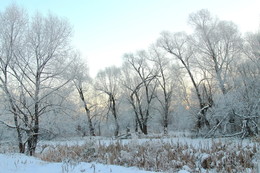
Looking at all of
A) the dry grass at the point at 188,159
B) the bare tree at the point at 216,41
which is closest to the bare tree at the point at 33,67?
the dry grass at the point at 188,159

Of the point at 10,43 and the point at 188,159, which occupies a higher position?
the point at 10,43


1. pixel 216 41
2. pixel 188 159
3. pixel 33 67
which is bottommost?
pixel 188 159

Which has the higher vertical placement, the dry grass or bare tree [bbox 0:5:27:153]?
bare tree [bbox 0:5:27:153]

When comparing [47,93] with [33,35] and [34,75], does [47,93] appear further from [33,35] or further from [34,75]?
[33,35]

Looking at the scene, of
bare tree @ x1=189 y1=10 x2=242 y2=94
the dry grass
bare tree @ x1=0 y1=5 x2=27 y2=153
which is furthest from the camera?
bare tree @ x1=189 y1=10 x2=242 y2=94

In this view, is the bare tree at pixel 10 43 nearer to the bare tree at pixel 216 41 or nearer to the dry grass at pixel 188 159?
the dry grass at pixel 188 159

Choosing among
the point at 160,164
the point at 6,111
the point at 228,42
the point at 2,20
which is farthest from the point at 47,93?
the point at 228,42

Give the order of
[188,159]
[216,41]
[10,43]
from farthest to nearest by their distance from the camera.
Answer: [216,41], [10,43], [188,159]

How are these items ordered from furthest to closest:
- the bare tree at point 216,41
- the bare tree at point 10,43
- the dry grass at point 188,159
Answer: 1. the bare tree at point 216,41
2. the bare tree at point 10,43
3. the dry grass at point 188,159

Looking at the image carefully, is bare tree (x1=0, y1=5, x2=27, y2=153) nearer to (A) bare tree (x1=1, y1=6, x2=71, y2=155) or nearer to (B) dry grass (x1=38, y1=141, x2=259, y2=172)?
(A) bare tree (x1=1, y1=6, x2=71, y2=155)

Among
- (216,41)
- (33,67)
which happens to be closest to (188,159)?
(33,67)

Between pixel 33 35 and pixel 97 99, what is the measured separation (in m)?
26.1

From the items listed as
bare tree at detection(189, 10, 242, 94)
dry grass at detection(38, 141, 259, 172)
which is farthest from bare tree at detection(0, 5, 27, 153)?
bare tree at detection(189, 10, 242, 94)

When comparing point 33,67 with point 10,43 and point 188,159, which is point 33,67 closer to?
point 10,43
